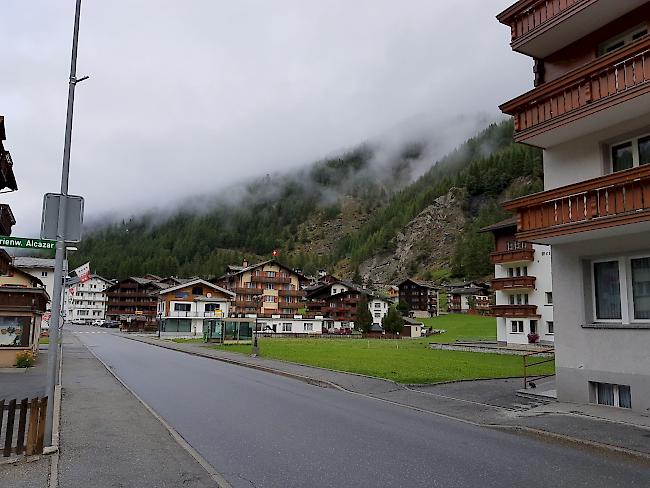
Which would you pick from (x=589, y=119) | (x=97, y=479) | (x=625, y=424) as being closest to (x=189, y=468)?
(x=97, y=479)

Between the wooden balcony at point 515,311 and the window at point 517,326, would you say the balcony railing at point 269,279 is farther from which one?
the window at point 517,326

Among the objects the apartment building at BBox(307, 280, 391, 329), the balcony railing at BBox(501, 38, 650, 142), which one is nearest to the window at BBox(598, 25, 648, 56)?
the balcony railing at BBox(501, 38, 650, 142)

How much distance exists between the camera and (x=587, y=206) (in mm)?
14234

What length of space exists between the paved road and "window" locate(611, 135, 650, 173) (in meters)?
8.01

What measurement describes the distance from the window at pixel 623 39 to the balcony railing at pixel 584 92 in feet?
3.73

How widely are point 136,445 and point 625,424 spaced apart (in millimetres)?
10406

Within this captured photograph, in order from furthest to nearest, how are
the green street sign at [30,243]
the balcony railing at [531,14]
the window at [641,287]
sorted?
the balcony railing at [531,14]
the window at [641,287]
the green street sign at [30,243]

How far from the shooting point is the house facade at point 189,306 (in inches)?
3629

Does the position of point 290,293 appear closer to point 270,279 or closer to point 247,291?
point 270,279

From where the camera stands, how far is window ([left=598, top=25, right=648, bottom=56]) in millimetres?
14875

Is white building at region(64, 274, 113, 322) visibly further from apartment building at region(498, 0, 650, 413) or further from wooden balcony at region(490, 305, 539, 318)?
apartment building at region(498, 0, 650, 413)

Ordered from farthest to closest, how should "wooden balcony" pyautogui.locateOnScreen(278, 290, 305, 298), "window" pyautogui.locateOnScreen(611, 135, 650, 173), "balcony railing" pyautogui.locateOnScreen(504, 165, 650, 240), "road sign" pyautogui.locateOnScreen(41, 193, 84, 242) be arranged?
"wooden balcony" pyautogui.locateOnScreen(278, 290, 305, 298) → "window" pyautogui.locateOnScreen(611, 135, 650, 173) → "balcony railing" pyautogui.locateOnScreen(504, 165, 650, 240) → "road sign" pyautogui.locateOnScreen(41, 193, 84, 242)

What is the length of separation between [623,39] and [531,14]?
2728mm

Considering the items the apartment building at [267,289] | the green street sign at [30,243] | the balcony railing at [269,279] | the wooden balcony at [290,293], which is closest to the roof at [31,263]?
the apartment building at [267,289]
